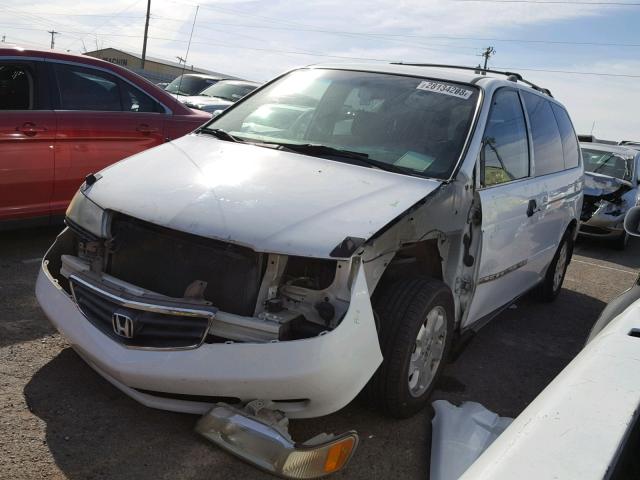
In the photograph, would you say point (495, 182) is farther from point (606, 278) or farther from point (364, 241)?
point (606, 278)

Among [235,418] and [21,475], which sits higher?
[235,418]

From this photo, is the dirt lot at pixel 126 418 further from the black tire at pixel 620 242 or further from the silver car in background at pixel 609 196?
the black tire at pixel 620 242

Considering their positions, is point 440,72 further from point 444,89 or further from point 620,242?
point 620,242

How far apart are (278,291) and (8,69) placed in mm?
3418

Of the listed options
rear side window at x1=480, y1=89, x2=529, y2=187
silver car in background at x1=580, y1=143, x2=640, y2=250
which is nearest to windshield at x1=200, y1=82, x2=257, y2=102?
silver car in background at x1=580, y1=143, x2=640, y2=250

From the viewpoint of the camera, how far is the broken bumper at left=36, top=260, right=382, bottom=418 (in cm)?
251

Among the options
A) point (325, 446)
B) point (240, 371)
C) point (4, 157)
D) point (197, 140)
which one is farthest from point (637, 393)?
point (4, 157)

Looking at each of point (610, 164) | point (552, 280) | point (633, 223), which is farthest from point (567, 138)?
point (610, 164)

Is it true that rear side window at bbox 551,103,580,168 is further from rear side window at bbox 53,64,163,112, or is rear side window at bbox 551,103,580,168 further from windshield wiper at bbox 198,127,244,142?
rear side window at bbox 53,64,163,112

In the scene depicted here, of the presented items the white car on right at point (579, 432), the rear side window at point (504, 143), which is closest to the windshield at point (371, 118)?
the rear side window at point (504, 143)

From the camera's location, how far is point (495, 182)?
3.83 metres

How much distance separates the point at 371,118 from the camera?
386cm

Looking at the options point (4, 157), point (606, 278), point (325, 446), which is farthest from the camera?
point (606, 278)

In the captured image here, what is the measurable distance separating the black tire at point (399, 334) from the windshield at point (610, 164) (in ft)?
26.1
